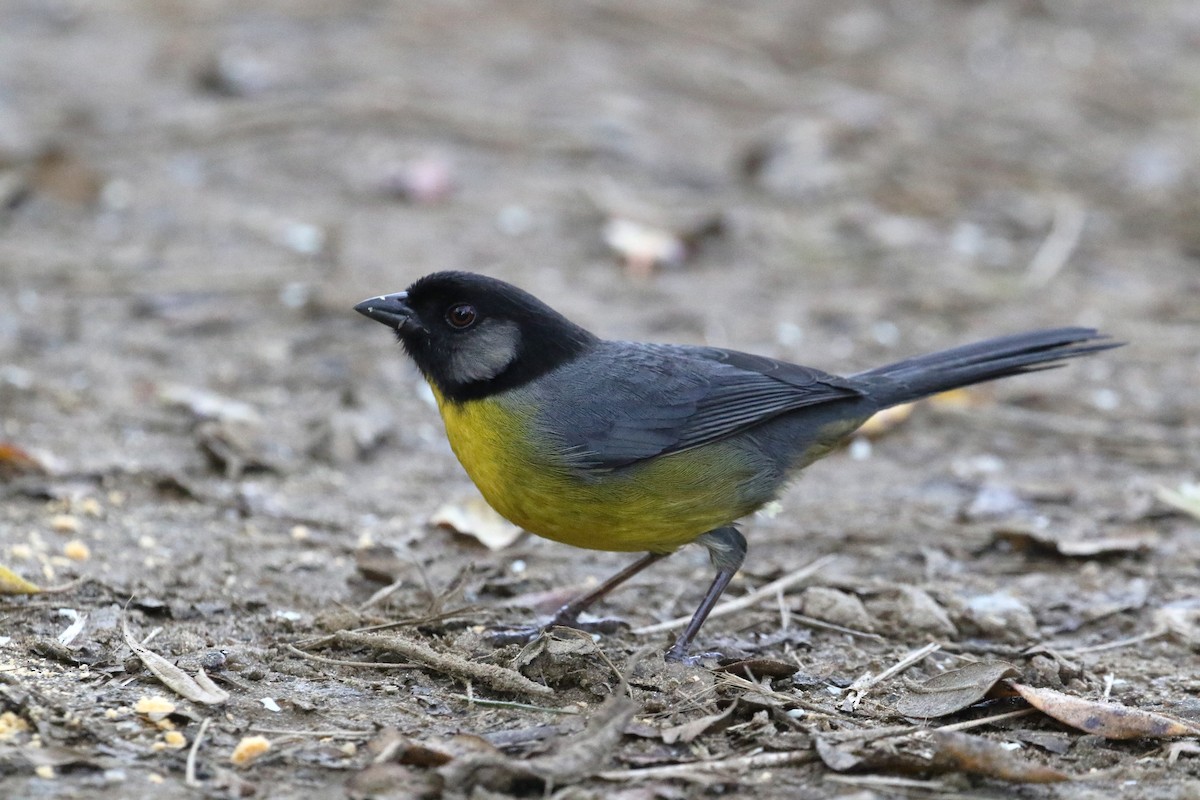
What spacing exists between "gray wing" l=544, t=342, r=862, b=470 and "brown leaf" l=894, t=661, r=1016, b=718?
1.12 metres

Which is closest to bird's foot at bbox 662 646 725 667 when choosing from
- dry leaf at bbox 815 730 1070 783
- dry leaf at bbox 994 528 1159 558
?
dry leaf at bbox 815 730 1070 783

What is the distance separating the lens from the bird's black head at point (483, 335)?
15.2 ft

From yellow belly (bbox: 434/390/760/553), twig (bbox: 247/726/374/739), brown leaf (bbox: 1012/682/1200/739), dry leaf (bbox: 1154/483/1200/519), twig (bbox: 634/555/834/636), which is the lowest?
twig (bbox: 634/555/834/636)

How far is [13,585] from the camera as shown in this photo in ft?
13.8

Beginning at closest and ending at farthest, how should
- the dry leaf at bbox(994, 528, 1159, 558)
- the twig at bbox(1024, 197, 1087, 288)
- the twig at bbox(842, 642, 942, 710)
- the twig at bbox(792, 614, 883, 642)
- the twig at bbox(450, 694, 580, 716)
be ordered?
the twig at bbox(450, 694, 580, 716) < the twig at bbox(842, 642, 942, 710) < the twig at bbox(792, 614, 883, 642) < the dry leaf at bbox(994, 528, 1159, 558) < the twig at bbox(1024, 197, 1087, 288)

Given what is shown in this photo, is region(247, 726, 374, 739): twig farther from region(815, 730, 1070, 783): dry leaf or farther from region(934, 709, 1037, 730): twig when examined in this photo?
region(934, 709, 1037, 730): twig

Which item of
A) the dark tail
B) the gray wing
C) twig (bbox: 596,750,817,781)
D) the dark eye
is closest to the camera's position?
Result: twig (bbox: 596,750,817,781)

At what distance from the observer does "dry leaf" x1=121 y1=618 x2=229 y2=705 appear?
3.63 meters

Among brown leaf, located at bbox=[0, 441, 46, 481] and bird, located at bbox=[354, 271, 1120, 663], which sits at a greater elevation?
bird, located at bbox=[354, 271, 1120, 663]

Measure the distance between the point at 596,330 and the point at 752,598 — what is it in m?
2.71

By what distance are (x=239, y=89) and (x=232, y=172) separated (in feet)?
3.89

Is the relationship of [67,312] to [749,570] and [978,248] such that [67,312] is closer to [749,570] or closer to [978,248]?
[749,570]

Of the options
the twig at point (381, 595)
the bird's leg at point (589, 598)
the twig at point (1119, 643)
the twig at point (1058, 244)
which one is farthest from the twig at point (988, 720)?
the twig at point (1058, 244)

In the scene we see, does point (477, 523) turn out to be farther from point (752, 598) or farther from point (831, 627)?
point (831, 627)
